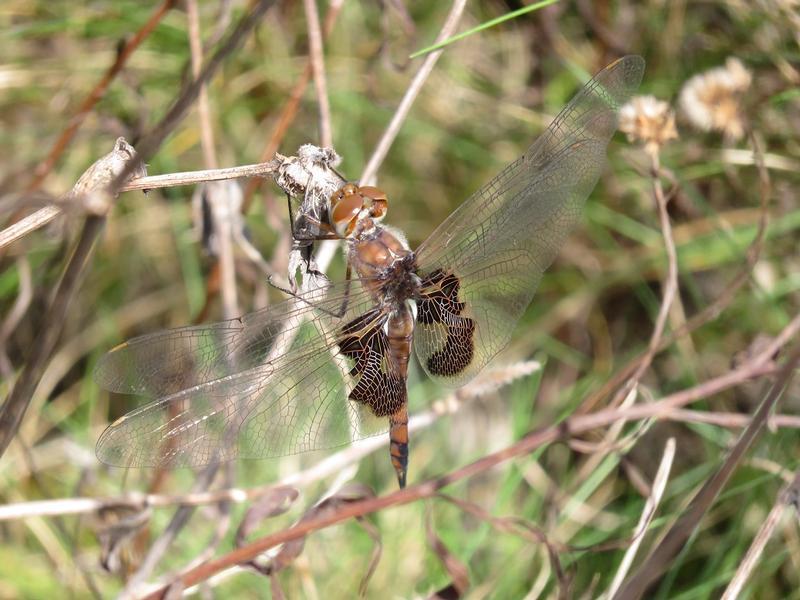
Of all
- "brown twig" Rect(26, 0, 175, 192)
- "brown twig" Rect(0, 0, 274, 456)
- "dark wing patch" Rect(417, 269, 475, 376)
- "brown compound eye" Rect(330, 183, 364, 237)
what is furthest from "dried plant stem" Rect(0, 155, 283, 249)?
"brown twig" Rect(26, 0, 175, 192)

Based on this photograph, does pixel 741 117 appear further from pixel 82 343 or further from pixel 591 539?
pixel 82 343

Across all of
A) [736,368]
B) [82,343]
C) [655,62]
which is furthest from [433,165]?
[736,368]

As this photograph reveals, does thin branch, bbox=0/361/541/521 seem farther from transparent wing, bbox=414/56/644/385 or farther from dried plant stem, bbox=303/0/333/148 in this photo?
dried plant stem, bbox=303/0/333/148

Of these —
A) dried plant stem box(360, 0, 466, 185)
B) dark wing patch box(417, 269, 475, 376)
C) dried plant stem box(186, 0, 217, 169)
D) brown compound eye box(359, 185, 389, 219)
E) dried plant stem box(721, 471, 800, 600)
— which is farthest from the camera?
dried plant stem box(186, 0, 217, 169)

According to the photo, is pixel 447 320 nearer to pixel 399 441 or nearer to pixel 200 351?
pixel 399 441

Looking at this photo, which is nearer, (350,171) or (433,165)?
(350,171)

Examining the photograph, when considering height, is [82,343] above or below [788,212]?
above

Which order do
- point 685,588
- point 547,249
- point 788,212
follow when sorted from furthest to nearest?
point 788,212
point 685,588
point 547,249

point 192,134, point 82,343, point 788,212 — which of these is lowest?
point 788,212
